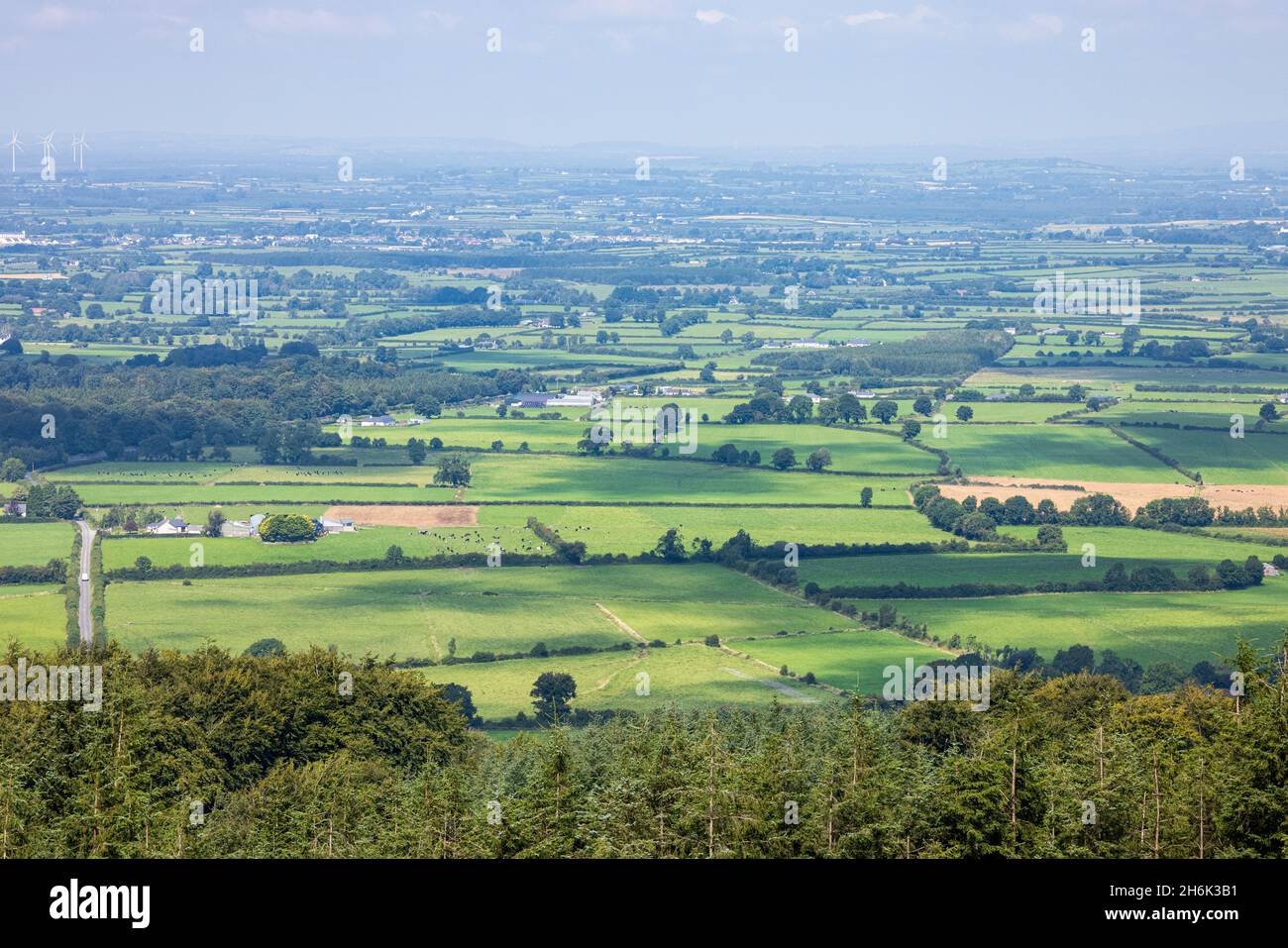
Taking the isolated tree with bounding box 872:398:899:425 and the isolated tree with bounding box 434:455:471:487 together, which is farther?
the isolated tree with bounding box 872:398:899:425

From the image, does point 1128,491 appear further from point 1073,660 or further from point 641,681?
point 641,681

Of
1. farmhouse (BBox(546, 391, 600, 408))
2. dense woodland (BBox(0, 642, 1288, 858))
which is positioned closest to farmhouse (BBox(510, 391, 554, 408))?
farmhouse (BBox(546, 391, 600, 408))

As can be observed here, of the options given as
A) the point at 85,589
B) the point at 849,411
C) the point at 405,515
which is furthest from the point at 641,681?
the point at 849,411

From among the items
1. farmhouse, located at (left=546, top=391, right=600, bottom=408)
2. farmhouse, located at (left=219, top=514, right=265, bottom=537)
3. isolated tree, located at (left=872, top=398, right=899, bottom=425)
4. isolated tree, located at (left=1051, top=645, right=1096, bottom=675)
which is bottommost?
isolated tree, located at (left=1051, top=645, right=1096, bottom=675)

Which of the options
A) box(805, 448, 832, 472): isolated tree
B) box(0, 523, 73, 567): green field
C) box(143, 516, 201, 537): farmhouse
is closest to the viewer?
box(0, 523, 73, 567): green field

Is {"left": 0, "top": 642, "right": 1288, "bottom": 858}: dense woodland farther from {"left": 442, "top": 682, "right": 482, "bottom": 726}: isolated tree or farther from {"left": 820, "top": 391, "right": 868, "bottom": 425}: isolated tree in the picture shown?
{"left": 820, "top": 391, "right": 868, "bottom": 425}: isolated tree
